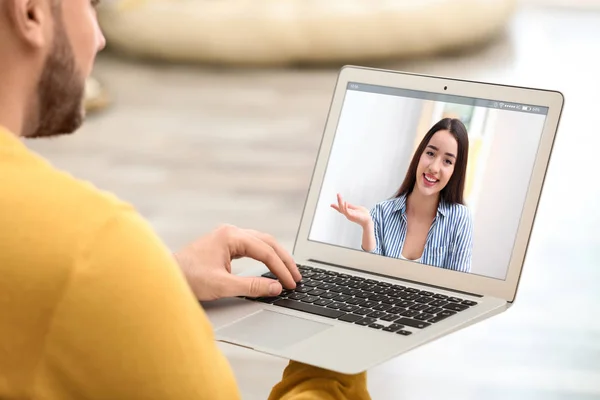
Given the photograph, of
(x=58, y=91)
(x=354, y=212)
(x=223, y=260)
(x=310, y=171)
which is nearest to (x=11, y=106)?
(x=58, y=91)

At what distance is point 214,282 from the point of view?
958 mm

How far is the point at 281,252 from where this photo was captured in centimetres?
100

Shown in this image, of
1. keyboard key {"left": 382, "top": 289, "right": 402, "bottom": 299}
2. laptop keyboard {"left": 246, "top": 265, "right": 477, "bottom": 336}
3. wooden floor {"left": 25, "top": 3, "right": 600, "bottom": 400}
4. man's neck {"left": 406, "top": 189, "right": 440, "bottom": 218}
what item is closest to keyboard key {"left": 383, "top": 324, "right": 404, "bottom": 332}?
laptop keyboard {"left": 246, "top": 265, "right": 477, "bottom": 336}

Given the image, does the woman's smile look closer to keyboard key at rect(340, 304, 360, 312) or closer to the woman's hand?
the woman's hand

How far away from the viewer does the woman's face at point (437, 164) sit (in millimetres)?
1148

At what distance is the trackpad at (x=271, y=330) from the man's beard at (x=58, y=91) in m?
0.29

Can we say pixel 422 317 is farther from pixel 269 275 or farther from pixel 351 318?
pixel 269 275

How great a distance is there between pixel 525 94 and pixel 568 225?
1.35 m

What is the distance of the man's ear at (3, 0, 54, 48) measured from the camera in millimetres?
637

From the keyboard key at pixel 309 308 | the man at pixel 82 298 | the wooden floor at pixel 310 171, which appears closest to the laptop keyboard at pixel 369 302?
the keyboard key at pixel 309 308

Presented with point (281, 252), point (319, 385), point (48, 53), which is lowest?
point (319, 385)

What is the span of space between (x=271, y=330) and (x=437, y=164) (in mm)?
340

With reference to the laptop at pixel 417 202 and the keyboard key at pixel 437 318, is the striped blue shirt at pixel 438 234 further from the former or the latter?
the keyboard key at pixel 437 318

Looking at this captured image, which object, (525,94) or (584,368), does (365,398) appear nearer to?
(525,94)
